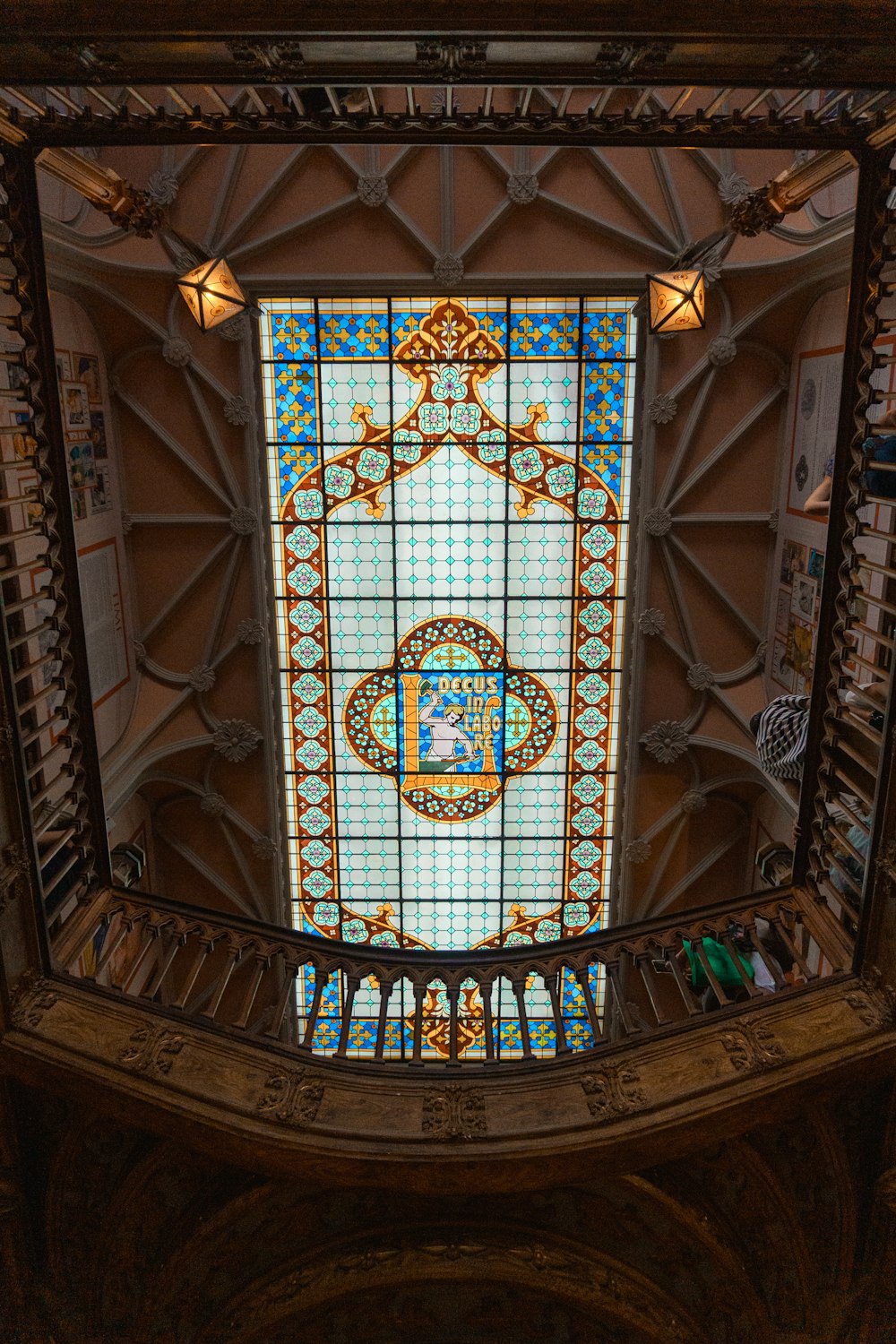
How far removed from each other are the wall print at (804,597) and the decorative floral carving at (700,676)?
130 centimetres

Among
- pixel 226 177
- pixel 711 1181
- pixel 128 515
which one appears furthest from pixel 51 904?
pixel 226 177

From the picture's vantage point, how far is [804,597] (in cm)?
990

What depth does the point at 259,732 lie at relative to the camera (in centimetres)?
1105

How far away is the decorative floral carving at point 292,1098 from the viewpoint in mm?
5117

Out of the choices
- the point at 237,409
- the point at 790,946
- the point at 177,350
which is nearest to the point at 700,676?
→ the point at 790,946

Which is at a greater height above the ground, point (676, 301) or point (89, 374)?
point (676, 301)

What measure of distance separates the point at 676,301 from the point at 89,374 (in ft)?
21.6

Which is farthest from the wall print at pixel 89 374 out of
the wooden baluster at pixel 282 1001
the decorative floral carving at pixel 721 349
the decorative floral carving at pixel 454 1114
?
the decorative floral carving at pixel 454 1114

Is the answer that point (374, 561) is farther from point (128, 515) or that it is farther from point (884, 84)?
point (884, 84)

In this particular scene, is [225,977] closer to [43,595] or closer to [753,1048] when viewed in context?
[43,595]

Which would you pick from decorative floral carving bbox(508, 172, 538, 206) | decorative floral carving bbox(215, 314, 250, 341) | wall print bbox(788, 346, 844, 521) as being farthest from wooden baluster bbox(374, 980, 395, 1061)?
decorative floral carving bbox(508, 172, 538, 206)

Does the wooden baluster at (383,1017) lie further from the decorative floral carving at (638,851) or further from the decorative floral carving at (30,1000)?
the decorative floral carving at (638,851)

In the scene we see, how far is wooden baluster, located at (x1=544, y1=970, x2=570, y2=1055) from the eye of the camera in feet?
18.6

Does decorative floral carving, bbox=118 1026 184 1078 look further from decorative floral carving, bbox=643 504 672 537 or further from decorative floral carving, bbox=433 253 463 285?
decorative floral carving, bbox=433 253 463 285
